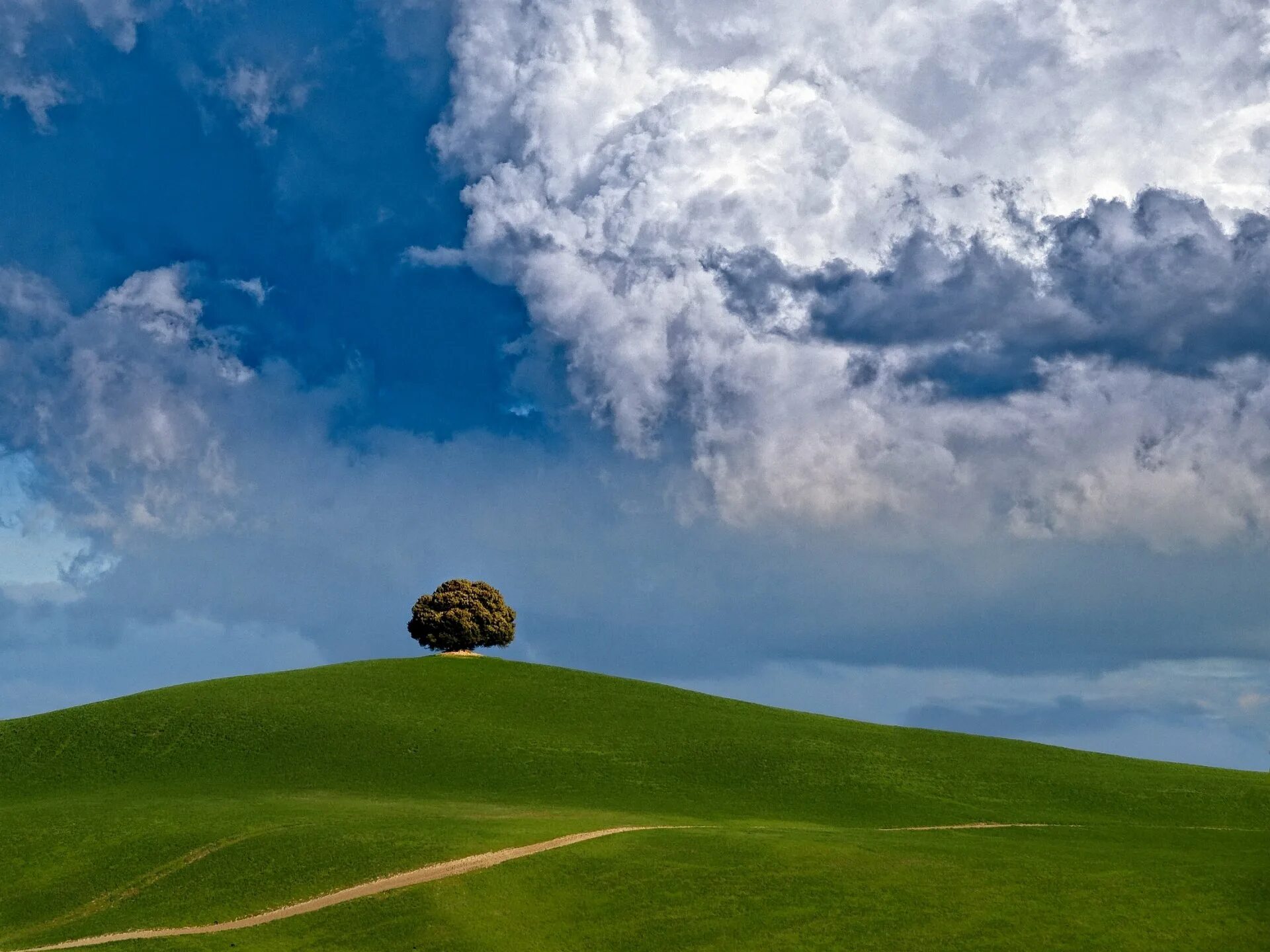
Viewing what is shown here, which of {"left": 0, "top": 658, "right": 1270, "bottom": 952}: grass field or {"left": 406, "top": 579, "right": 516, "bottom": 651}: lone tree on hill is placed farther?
{"left": 406, "top": 579, "right": 516, "bottom": 651}: lone tree on hill

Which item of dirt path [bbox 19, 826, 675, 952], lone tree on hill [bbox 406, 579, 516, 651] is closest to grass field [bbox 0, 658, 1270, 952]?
dirt path [bbox 19, 826, 675, 952]

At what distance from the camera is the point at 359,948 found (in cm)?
3628

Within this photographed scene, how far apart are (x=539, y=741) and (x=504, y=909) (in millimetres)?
29871

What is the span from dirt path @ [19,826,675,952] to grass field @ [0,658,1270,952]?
2.25 ft

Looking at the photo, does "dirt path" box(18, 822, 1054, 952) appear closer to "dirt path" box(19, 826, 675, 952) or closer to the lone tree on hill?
"dirt path" box(19, 826, 675, 952)

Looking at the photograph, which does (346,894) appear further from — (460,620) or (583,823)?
(460,620)

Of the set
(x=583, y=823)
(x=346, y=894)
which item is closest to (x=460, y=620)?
(x=583, y=823)

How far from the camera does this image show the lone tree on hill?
305 feet

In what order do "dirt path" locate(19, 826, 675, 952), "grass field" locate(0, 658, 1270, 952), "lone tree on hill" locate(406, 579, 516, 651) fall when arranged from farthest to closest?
"lone tree on hill" locate(406, 579, 516, 651) → "dirt path" locate(19, 826, 675, 952) → "grass field" locate(0, 658, 1270, 952)

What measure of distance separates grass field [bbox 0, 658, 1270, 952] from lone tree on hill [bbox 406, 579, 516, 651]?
764cm

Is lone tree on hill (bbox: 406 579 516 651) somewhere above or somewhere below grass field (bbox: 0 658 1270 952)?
above

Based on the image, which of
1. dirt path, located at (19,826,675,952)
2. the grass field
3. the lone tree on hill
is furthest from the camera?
the lone tree on hill

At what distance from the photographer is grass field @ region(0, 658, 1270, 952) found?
36906 mm

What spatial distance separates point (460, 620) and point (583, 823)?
46863mm
